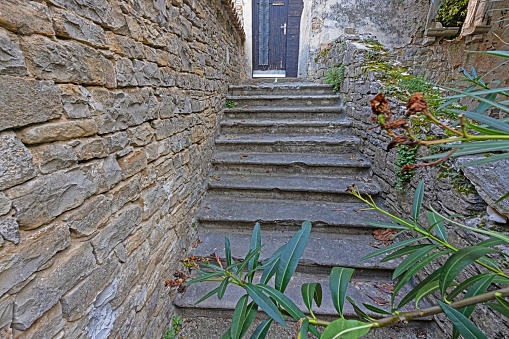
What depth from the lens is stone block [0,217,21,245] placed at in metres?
0.57

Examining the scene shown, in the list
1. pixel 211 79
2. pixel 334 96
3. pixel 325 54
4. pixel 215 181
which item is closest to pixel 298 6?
pixel 325 54

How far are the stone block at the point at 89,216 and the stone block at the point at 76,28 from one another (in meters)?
0.57

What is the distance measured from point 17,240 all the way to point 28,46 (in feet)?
1.73

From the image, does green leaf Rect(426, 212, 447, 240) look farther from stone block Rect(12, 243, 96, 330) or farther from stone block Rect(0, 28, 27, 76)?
stone block Rect(0, 28, 27, 76)

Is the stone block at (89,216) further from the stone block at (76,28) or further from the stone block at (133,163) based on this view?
the stone block at (76,28)

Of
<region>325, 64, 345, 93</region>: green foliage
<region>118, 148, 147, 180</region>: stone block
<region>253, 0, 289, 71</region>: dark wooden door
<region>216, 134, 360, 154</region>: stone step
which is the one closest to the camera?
<region>118, 148, 147, 180</region>: stone block

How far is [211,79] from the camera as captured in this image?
2.48m

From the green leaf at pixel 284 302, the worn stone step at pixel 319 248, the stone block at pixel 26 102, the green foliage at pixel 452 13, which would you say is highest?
the green foliage at pixel 452 13

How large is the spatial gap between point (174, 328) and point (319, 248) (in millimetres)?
1209

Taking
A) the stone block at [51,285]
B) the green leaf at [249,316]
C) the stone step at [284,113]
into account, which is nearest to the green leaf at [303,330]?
the green leaf at [249,316]

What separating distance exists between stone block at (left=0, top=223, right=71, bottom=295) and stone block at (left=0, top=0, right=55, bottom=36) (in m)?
0.56

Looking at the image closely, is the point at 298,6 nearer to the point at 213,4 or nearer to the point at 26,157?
the point at 213,4

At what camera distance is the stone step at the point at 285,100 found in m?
3.38

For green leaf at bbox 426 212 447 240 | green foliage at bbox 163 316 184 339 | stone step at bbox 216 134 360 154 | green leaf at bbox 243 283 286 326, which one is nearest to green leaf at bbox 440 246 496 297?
green leaf at bbox 426 212 447 240
